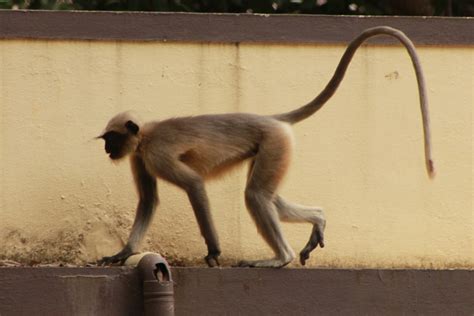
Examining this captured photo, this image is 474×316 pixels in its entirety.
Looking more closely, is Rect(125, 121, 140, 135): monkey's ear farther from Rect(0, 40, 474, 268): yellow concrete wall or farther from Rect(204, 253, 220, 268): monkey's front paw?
Rect(204, 253, 220, 268): monkey's front paw

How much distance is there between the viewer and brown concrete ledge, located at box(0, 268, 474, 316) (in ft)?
27.8

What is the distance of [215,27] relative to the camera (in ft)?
32.0

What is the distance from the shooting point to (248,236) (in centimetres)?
971

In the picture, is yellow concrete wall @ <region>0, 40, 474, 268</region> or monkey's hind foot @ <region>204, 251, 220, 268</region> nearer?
monkey's hind foot @ <region>204, 251, 220, 268</region>

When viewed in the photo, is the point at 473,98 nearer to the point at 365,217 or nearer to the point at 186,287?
the point at 365,217

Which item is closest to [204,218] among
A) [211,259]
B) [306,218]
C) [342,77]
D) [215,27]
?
[211,259]

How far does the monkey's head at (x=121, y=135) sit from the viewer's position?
9.26 metres

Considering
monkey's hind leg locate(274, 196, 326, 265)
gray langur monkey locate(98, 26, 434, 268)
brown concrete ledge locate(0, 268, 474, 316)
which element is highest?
gray langur monkey locate(98, 26, 434, 268)

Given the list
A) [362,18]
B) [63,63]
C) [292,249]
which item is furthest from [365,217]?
[63,63]

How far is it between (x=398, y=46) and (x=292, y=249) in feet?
4.75

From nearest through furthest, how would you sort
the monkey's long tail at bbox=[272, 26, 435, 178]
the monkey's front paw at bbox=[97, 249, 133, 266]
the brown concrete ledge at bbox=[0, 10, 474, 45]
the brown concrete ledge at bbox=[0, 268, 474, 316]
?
the brown concrete ledge at bbox=[0, 268, 474, 316] < the monkey's long tail at bbox=[272, 26, 435, 178] < the monkey's front paw at bbox=[97, 249, 133, 266] < the brown concrete ledge at bbox=[0, 10, 474, 45]

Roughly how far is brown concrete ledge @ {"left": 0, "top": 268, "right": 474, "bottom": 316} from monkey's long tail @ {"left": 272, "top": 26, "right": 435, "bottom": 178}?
0.83 metres

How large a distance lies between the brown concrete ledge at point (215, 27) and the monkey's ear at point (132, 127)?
72 centimetres

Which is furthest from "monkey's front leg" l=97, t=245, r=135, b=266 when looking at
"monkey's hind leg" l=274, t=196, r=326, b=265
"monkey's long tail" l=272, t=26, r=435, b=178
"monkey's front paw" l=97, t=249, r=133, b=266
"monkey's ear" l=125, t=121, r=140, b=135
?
"monkey's long tail" l=272, t=26, r=435, b=178
